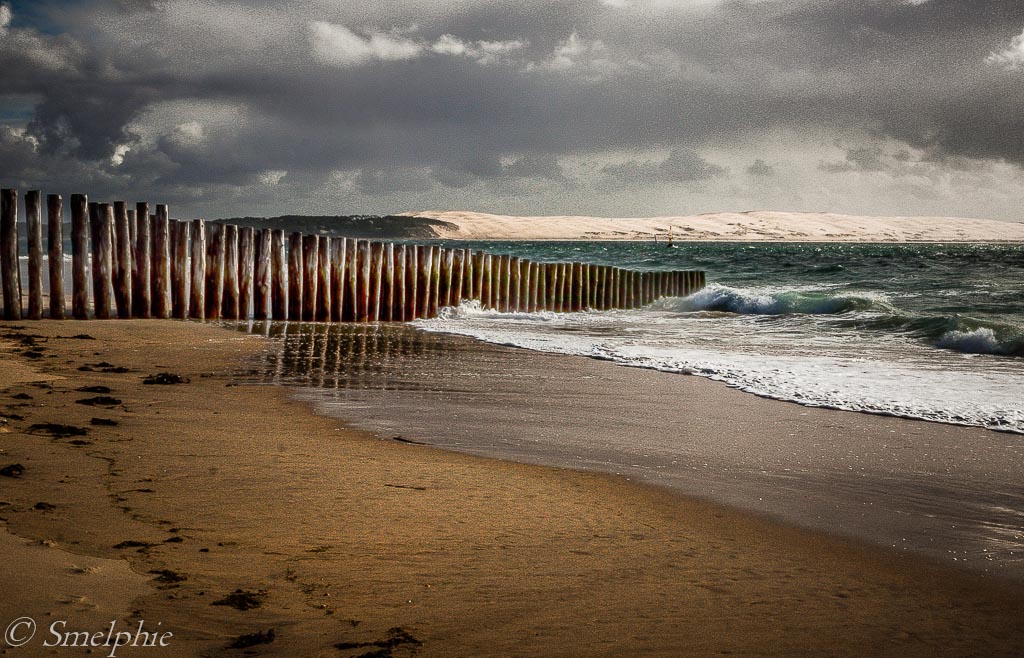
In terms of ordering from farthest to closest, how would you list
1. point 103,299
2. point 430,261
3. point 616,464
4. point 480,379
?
1. point 430,261
2. point 103,299
3. point 480,379
4. point 616,464

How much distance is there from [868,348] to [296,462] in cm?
928

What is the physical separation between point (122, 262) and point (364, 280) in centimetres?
420

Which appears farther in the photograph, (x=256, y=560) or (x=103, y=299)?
(x=103, y=299)

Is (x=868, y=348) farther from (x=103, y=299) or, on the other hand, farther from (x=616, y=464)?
(x=103, y=299)

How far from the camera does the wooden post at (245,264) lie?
13.9 metres

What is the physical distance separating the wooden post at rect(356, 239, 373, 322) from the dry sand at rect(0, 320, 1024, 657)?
33.9 feet

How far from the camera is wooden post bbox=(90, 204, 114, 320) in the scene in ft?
41.0

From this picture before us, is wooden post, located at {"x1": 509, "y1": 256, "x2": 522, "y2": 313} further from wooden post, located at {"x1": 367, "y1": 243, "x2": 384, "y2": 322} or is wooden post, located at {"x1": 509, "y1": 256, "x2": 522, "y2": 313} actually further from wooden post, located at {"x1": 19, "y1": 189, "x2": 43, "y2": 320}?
wooden post, located at {"x1": 19, "y1": 189, "x2": 43, "y2": 320}

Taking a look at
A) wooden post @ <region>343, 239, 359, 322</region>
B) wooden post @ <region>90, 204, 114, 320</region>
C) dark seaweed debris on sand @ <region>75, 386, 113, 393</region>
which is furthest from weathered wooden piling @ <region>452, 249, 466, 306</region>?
dark seaweed debris on sand @ <region>75, 386, 113, 393</region>

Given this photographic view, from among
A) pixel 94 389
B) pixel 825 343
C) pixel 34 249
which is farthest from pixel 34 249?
pixel 825 343

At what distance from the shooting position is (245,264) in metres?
14.0


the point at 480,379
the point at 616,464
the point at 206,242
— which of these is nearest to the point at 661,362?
the point at 480,379

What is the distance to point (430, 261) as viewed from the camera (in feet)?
55.0

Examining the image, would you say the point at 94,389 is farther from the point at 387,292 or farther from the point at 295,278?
the point at 387,292
